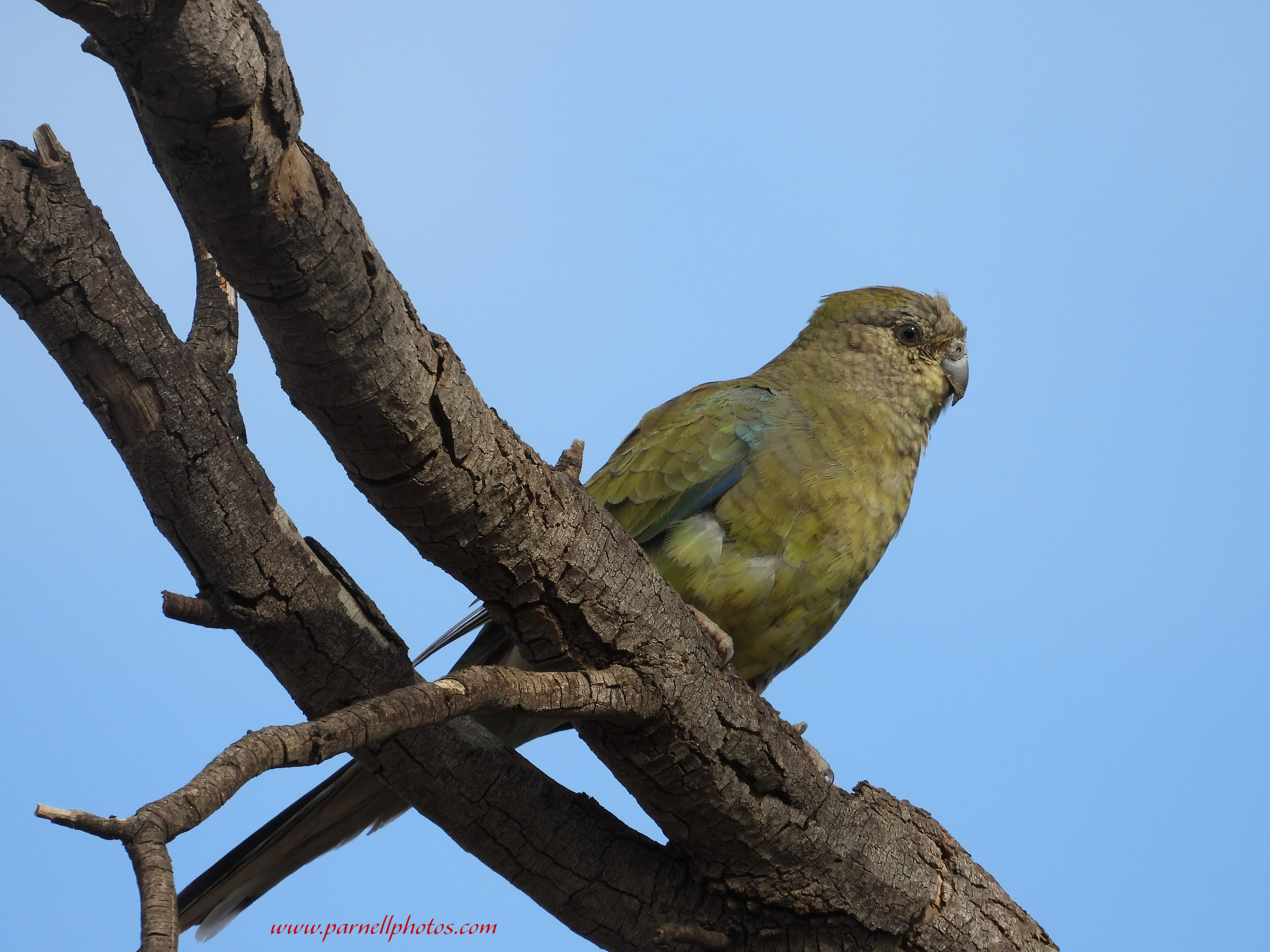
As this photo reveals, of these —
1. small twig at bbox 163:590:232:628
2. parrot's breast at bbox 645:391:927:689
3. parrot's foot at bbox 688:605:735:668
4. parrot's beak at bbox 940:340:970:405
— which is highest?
parrot's beak at bbox 940:340:970:405

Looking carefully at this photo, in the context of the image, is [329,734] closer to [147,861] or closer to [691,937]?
[147,861]

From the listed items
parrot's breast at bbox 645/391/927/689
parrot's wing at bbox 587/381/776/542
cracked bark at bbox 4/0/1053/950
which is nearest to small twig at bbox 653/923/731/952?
cracked bark at bbox 4/0/1053/950

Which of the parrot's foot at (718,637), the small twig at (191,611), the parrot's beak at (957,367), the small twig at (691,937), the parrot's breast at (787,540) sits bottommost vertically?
the small twig at (691,937)

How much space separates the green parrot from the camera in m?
3.97

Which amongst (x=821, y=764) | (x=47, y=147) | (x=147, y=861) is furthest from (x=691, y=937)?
(x=47, y=147)

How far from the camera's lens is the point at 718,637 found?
3824 mm

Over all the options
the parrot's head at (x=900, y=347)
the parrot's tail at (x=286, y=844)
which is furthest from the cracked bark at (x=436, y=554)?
the parrot's head at (x=900, y=347)

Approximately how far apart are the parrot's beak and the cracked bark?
6.60 feet

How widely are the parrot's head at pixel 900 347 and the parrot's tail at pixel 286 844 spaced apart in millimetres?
2743

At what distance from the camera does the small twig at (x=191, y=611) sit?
113 inches

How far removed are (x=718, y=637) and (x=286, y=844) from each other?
174 cm

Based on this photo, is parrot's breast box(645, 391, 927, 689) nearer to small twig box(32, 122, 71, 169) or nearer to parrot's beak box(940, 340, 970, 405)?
parrot's beak box(940, 340, 970, 405)

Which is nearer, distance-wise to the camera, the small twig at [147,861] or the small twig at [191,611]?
the small twig at [147,861]

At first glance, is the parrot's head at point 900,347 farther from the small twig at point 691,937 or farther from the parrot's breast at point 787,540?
the small twig at point 691,937
